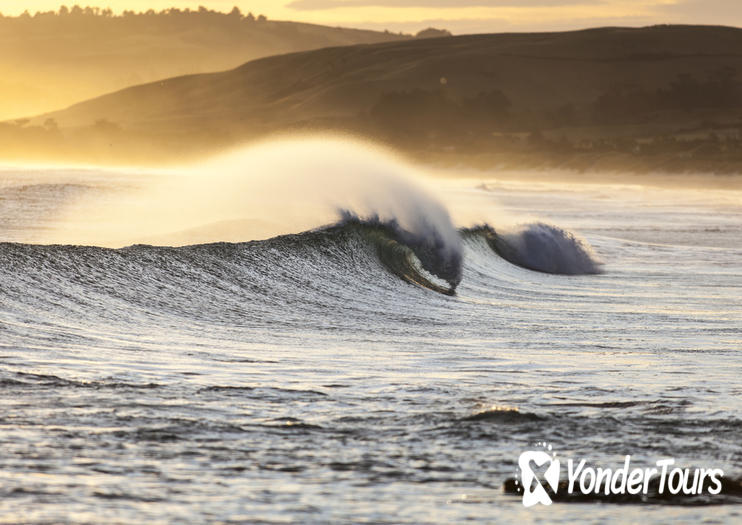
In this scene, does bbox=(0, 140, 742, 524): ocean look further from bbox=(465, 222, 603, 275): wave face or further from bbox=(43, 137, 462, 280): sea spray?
bbox=(465, 222, 603, 275): wave face

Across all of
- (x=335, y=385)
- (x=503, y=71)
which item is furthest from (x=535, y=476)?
(x=503, y=71)

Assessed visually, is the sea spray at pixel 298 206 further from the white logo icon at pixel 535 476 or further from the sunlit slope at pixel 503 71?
the sunlit slope at pixel 503 71

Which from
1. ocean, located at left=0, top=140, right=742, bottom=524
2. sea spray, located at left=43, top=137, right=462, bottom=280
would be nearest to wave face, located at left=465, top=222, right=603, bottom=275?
sea spray, located at left=43, top=137, right=462, bottom=280

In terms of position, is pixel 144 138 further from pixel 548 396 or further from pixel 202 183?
pixel 548 396

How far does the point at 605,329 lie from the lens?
11891 millimetres

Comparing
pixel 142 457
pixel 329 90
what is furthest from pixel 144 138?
pixel 142 457

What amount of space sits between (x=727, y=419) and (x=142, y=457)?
11.5 ft

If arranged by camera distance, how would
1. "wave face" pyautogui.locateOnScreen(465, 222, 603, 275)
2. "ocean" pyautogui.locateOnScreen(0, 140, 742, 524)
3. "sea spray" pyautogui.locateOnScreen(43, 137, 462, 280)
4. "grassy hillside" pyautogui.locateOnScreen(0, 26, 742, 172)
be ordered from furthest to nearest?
"grassy hillside" pyautogui.locateOnScreen(0, 26, 742, 172), "wave face" pyautogui.locateOnScreen(465, 222, 603, 275), "sea spray" pyautogui.locateOnScreen(43, 137, 462, 280), "ocean" pyautogui.locateOnScreen(0, 140, 742, 524)

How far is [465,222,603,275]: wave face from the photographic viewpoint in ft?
69.7

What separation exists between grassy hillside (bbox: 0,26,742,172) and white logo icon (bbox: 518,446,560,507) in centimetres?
11247

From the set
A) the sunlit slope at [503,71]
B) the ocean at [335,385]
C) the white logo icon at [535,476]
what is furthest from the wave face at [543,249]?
the sunlit slope at [503,71]

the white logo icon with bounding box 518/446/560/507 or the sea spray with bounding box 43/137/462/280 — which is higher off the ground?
the sea spray with bounding box 43/137/462/280

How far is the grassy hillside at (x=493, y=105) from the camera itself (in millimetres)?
133000

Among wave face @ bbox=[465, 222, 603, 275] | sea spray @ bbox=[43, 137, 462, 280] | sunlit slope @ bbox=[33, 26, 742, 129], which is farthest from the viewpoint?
sunlit slope @ bbox=[33, 26, 742, 129]
